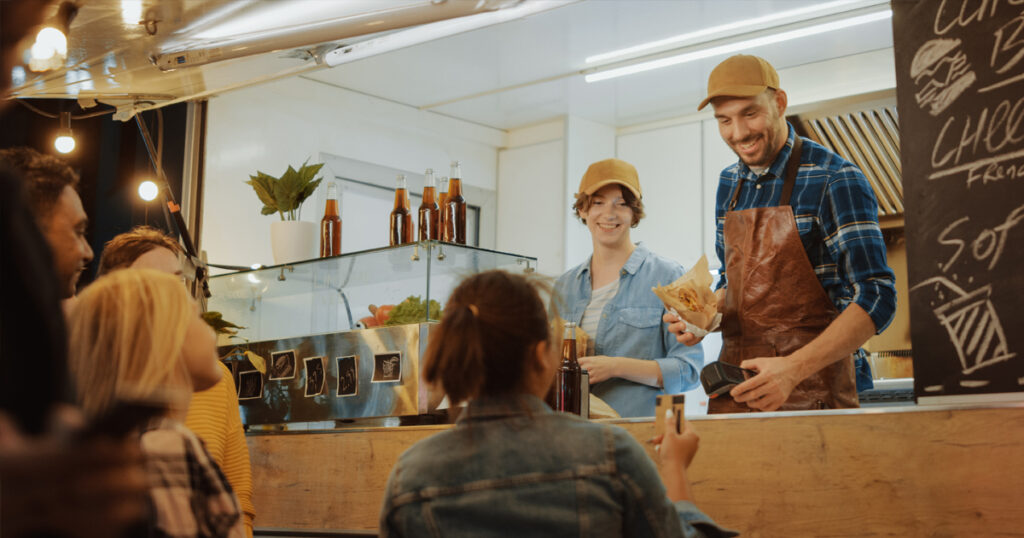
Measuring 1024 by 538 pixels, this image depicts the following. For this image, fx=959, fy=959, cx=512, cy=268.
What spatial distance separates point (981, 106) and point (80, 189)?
3.39m

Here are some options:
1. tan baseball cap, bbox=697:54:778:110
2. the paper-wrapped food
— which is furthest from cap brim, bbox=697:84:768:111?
the paper-wrapped food

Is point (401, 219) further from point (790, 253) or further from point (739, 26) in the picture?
point (739, 26)

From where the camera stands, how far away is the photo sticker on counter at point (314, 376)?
2.63 metres

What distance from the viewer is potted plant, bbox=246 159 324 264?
116 inches

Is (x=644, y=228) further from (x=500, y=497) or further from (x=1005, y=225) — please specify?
(x=500, y=497)

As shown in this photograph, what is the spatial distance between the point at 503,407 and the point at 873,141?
374 cm

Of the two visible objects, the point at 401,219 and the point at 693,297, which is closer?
the point at 693,297

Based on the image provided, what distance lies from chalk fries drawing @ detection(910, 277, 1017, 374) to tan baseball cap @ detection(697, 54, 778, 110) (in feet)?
2.50

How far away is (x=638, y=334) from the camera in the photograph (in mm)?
2617

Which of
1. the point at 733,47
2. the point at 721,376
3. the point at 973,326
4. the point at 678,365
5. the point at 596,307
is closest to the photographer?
the point at 973,326

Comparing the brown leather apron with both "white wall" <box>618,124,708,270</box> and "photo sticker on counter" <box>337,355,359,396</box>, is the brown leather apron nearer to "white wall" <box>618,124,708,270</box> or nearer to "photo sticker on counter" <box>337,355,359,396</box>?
"photo sticker on counter" <box>337,355,359,396</box>

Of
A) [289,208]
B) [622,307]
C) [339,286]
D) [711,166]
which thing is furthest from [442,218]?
[711,166]

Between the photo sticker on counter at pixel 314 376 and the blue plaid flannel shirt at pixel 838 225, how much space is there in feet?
4.01

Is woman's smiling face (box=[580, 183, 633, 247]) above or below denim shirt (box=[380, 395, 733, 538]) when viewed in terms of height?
above
